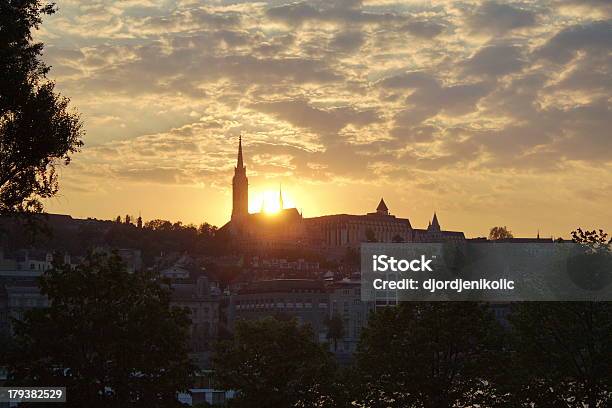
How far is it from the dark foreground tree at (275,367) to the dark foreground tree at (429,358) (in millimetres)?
1440

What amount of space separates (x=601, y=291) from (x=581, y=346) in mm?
2127

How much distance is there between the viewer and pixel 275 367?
4069cm

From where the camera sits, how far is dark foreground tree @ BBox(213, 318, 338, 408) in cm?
3981

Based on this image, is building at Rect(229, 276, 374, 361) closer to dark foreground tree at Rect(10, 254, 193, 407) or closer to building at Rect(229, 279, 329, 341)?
building at Rect(229, 279, 329, 341)

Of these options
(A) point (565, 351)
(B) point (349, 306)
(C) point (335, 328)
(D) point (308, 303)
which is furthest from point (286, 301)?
(A) point (565, 351)

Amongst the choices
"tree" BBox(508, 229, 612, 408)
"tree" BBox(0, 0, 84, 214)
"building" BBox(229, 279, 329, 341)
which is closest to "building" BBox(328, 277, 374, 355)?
"building" BBox(229, 279, 329, 341)

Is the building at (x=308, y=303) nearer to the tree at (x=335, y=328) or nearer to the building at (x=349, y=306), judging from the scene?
the building at (x=349, y=306)

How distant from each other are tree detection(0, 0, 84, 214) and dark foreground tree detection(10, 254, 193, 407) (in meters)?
10.3

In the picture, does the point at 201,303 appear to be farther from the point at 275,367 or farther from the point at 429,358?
the point at 429,358

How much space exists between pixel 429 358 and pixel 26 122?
20.2 m

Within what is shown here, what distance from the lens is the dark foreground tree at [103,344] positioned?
32.6 metres

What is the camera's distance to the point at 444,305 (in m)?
40.7

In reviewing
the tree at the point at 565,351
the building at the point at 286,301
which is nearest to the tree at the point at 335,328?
the building at the point at 286,301

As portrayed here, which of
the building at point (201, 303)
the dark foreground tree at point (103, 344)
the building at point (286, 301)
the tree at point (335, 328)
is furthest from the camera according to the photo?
the building at point (286, 301)
